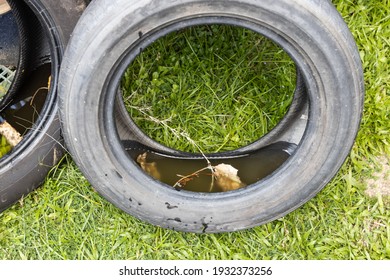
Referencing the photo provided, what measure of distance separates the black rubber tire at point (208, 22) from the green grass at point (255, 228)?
1.11 feet

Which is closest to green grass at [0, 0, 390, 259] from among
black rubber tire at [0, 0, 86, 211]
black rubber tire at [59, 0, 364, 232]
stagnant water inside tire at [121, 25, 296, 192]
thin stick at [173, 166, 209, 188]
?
stagnant water inside tire at [121, 25, 296, 192]

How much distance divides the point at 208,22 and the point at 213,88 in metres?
0.88

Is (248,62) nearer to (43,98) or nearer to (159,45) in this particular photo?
(159,45)

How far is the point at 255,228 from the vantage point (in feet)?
9.83

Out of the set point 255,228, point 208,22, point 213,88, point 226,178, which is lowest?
point 255,228

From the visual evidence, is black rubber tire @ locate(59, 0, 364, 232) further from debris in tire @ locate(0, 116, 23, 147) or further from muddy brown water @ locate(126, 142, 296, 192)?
debris in tire @ locate(0, 116, 23, 147)

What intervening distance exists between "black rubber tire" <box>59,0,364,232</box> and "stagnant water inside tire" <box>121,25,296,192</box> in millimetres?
365

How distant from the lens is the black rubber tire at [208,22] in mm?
2246

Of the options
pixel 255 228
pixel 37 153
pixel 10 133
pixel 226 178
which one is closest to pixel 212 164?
pixel 226 178

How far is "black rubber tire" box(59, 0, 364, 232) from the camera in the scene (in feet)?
7.37

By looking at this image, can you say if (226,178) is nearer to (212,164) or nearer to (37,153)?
(212,164)

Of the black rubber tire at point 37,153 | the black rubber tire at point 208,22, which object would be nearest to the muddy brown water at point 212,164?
the black rubber tire at point 208,22

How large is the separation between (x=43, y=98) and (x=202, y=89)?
2.90 feet
